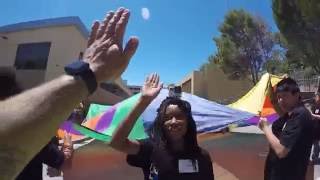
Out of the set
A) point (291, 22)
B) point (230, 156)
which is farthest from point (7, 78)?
point (291, 22)

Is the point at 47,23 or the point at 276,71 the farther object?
the point at 276,71

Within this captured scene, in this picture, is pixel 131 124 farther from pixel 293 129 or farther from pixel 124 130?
pixel 293 129

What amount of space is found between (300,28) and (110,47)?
69.2 feet

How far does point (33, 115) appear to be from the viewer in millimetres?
1111

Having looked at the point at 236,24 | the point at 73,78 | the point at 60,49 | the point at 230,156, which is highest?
the point at 236,24

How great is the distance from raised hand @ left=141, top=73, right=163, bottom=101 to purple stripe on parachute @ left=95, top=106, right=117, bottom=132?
101 inches

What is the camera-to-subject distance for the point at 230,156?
6.04 metres

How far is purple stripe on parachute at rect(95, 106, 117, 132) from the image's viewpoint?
5414 millimetres

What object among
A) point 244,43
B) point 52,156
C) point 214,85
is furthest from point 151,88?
point 214,85

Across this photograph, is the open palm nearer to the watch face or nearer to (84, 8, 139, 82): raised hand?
(84, 8, 139, 82): raised hand

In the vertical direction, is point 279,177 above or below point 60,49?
below

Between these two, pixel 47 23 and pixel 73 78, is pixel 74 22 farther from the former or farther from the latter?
pixel 73 78

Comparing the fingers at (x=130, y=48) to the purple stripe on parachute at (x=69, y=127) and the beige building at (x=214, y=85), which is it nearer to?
the purple stripe on parachute at (x=69, y=127)

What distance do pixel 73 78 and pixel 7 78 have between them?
57cm
